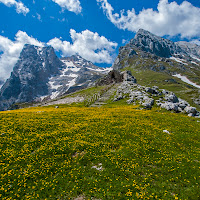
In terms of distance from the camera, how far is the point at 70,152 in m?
19.2

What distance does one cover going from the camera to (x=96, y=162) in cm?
1747

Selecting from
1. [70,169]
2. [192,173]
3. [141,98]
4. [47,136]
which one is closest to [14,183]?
[70,169]

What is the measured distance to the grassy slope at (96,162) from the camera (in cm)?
1334

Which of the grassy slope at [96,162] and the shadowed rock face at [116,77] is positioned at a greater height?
the shadowed rock face at [116,77]

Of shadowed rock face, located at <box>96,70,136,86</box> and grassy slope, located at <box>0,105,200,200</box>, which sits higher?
shadowed rock face, located at <box>96,70,136,86</box>

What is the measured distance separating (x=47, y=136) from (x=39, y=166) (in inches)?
275

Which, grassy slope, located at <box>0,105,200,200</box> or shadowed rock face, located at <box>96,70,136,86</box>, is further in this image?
shadowed rock face, located at <box>96,70,136,86</box>

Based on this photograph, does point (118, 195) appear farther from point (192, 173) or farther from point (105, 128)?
point (105, 128)

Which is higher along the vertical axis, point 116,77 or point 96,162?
point 116,77

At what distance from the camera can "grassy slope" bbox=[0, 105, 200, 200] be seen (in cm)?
1334

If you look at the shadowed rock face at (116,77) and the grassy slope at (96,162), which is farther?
the shadowed rock face at (116,77)

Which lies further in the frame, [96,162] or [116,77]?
[116,77]

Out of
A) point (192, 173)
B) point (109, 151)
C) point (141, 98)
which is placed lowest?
point (192, 173)

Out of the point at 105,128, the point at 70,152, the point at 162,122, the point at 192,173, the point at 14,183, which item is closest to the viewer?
the point at 14,183
